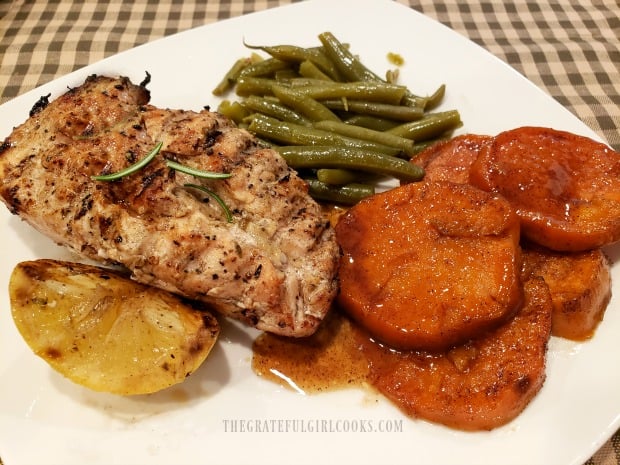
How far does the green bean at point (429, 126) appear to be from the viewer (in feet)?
12.9

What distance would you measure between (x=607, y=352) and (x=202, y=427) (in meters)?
2.14

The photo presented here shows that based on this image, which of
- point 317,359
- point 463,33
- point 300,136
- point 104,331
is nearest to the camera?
point 104,331

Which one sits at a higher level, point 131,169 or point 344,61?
point 131,169

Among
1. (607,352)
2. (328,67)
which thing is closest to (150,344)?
(607,352)

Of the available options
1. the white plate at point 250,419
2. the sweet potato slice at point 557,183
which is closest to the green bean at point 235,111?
the white plate at point 250,419

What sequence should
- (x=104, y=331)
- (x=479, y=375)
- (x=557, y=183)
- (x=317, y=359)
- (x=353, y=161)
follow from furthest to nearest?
(x=353, y=161), (x=557, y=183), (x=317, y=359), (x=479, y=375), (x=104, y=331)

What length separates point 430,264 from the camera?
2971 mm

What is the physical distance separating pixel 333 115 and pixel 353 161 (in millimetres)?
509

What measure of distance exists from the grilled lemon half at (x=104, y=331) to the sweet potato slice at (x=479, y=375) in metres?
1.01

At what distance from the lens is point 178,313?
9.08 feet

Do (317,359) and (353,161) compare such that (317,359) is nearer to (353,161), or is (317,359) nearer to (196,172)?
(196,172)

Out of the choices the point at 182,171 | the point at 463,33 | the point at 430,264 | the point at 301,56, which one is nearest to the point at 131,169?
the point at 182,171

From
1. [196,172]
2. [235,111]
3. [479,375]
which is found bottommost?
[479,375]

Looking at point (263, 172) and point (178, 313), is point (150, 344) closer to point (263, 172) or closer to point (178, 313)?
point (178, 313)
